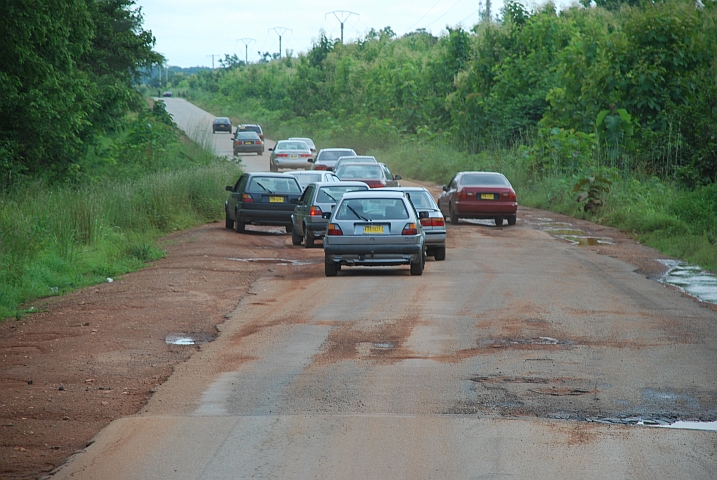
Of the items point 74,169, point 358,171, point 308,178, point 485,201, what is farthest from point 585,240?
point 74,169

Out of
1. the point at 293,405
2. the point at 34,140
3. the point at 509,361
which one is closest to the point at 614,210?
the point at 34,140

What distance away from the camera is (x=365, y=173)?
32.0 meters

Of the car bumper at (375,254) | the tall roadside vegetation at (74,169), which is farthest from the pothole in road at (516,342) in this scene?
the car bumper at (375,254)

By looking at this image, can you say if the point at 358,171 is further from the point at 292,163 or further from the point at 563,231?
the point at 292,163

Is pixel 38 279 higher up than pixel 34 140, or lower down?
lower down

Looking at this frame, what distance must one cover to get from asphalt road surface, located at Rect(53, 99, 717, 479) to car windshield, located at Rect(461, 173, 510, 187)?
13.5 metres

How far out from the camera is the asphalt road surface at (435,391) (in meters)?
6.50

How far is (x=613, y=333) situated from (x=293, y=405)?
4.93m

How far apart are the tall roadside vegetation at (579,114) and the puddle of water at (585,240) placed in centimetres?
101

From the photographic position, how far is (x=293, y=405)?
8.13m

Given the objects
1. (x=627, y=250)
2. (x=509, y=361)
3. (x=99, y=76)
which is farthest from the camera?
(x=99, y=76)

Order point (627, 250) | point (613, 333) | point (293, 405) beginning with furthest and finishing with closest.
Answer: point (627, 250) < point (613, 333) < point (293, 405)

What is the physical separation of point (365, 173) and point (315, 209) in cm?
959

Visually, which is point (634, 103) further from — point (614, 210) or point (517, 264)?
point (517, 264)
